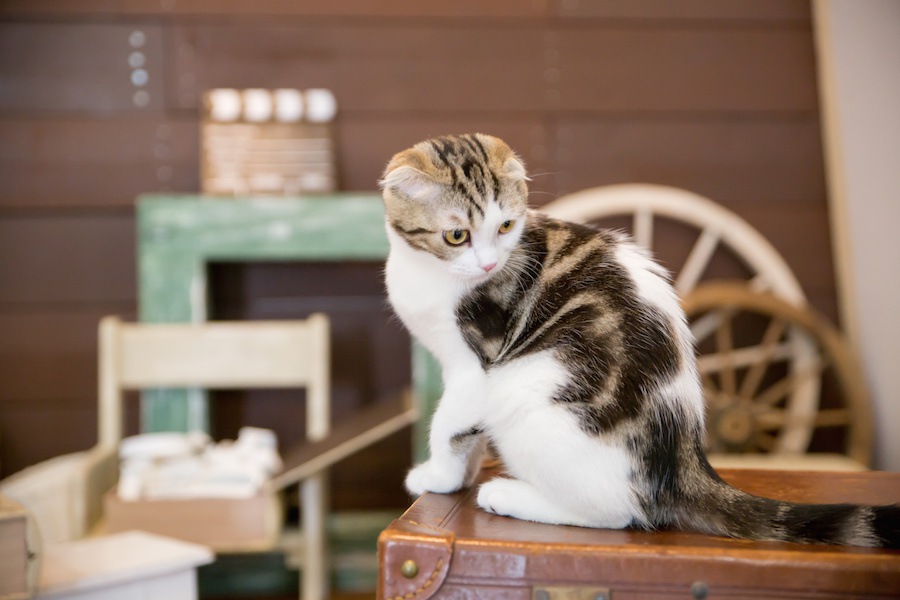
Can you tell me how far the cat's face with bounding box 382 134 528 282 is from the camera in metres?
0.93

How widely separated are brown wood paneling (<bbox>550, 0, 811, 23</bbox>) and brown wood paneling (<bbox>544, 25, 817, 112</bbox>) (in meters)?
0.04

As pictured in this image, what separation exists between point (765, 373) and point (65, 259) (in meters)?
1.87

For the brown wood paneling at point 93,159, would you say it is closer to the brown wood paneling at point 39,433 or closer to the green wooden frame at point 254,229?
the green wooden frame at point 254,229

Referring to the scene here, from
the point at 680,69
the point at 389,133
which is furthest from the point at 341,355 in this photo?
the point at 680,69

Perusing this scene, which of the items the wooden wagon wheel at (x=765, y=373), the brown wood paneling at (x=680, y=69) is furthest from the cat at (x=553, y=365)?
the brown wood paneling at (x=680, y=69)

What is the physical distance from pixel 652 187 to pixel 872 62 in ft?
1.91

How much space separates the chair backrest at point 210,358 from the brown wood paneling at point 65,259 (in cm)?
31

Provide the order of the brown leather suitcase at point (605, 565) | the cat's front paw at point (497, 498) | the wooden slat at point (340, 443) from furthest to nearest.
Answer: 1. the wooden slat at point (340, 443)
2. the cat's front paw at point (497, 498)
3. the brown leather suitcase at point (605, 565)

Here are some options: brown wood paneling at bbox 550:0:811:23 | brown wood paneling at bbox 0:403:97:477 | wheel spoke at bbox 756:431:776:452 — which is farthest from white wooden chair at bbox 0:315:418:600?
brown wood paneling at bbox 550:0:811:23

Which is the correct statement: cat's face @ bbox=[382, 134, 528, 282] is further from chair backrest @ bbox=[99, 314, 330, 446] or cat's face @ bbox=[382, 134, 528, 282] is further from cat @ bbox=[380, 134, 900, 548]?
chair backrest @ bbox=[99, 314, 330, 446]

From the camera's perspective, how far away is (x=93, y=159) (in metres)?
2.04

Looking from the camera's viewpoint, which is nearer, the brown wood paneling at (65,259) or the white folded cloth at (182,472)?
the white folded cloth at (182,472)

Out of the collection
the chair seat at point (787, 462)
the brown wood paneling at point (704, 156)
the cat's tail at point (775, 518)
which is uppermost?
the brown wood paneling at point (704, 156)

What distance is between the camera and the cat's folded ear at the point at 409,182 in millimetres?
928
